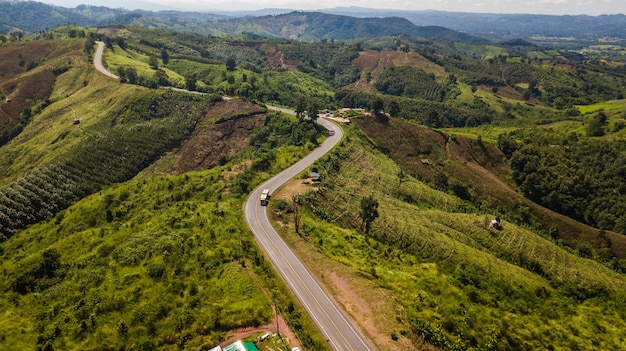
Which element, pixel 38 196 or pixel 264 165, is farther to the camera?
pixel 264 165

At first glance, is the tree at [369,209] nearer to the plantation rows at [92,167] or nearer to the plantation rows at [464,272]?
the plantation rows at [464,272]

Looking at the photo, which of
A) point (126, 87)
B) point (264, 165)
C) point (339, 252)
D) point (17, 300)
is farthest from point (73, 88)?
point (339, 252)

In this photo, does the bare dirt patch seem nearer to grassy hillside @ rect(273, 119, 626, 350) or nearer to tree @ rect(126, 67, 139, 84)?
grassy hillside @ rect(273, 119, 626, 350)

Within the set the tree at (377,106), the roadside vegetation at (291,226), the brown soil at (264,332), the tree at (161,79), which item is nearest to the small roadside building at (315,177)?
the roadside vegetation at (291,226)

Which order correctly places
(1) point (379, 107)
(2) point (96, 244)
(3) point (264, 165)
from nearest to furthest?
(2) point (96, 244) < (3) point (264, 165) < (1) point (379, 107)

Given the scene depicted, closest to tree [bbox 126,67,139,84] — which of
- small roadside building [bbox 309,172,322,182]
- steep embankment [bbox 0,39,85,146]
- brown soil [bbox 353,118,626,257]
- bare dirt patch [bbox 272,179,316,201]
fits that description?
steep embankment [bbox 0,39,85,146]

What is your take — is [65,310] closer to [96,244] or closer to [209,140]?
[96,244]

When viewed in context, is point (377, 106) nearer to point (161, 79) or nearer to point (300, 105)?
point (300, 105)
